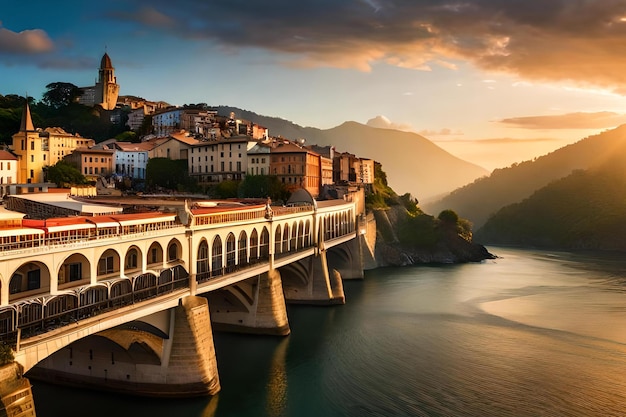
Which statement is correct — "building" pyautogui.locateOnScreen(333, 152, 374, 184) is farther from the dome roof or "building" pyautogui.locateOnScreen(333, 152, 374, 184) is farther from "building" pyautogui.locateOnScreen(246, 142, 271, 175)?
the dome roof

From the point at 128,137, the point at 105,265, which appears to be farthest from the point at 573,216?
the point at 105,265

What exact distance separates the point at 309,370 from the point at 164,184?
62.6 meters

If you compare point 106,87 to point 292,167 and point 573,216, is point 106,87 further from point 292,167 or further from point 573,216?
point 573,216

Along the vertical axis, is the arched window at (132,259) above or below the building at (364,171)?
below

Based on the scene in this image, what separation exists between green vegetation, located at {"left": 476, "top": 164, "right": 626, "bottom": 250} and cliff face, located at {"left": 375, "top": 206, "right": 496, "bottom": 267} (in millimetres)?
50322

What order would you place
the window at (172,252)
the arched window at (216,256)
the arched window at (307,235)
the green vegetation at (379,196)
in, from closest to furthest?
the window at (172,252)
the arched window at (216,256)
the arched window at (307,235)
the green vegetation at (379,196)

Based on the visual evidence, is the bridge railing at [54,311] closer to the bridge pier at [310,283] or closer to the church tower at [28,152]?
the bridge pier at [310,283]

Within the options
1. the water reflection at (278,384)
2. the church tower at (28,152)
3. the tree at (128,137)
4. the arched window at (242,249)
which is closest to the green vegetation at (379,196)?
the tree at (128,137)

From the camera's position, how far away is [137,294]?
92.9ft

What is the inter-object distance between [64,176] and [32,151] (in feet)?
34.5

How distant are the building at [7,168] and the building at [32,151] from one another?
342cm

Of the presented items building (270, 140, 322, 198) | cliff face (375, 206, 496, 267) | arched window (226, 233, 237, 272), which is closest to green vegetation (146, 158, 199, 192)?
building (270, 140, 322, 198)

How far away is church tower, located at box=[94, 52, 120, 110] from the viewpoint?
136 meters

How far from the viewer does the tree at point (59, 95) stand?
448 ft
